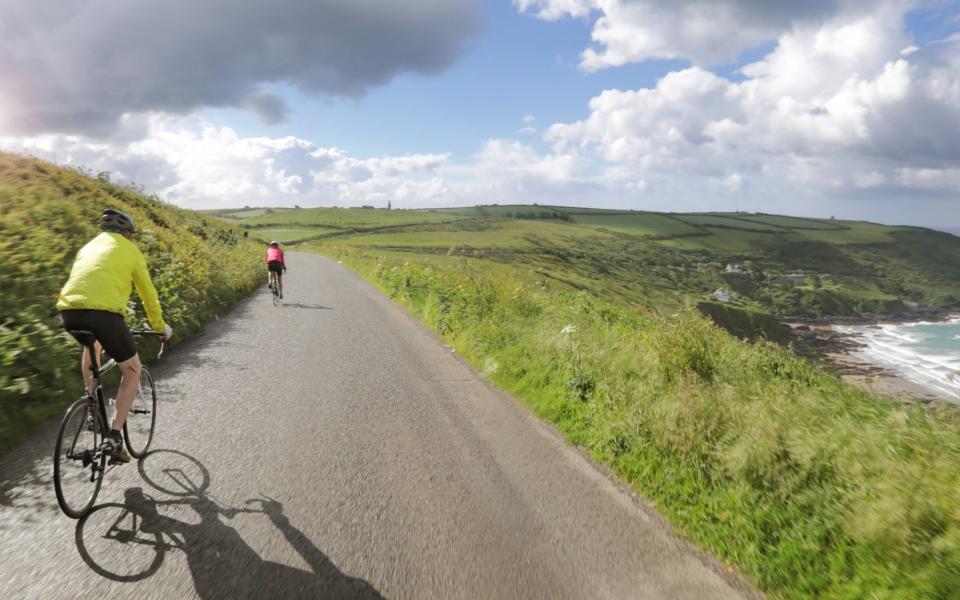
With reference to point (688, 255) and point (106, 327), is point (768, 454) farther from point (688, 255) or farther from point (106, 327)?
point (688, 255)

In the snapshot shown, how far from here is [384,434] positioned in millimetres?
6348

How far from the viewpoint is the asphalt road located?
3549 millimetres

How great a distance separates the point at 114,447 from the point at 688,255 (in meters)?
160

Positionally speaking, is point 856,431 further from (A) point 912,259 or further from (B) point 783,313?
(A) point 912,259

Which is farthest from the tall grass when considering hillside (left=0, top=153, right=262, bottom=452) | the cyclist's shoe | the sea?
the sea

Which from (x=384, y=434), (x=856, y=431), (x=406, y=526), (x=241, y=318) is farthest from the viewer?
(x=241, y=318)

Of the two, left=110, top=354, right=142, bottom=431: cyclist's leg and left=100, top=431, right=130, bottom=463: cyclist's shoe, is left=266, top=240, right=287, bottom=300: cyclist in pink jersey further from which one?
left=100, top=431, right=130, bottom=463: cyclist's shoe

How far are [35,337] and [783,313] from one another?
435ft

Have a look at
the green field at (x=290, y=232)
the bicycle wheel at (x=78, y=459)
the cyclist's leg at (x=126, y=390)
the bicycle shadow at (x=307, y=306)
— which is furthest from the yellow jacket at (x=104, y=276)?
the green field at (x=290, y=232)

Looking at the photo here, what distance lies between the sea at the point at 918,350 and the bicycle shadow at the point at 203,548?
5844cm

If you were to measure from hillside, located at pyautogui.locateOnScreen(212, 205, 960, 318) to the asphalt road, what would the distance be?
70.5 metres

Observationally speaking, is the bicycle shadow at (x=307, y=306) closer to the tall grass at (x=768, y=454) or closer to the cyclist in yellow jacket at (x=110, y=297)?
the tall grass at (x=768, y=454)

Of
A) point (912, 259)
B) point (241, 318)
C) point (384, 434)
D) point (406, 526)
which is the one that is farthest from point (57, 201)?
point (912, 259)

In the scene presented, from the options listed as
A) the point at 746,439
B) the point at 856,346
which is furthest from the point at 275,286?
the point at 856,346
